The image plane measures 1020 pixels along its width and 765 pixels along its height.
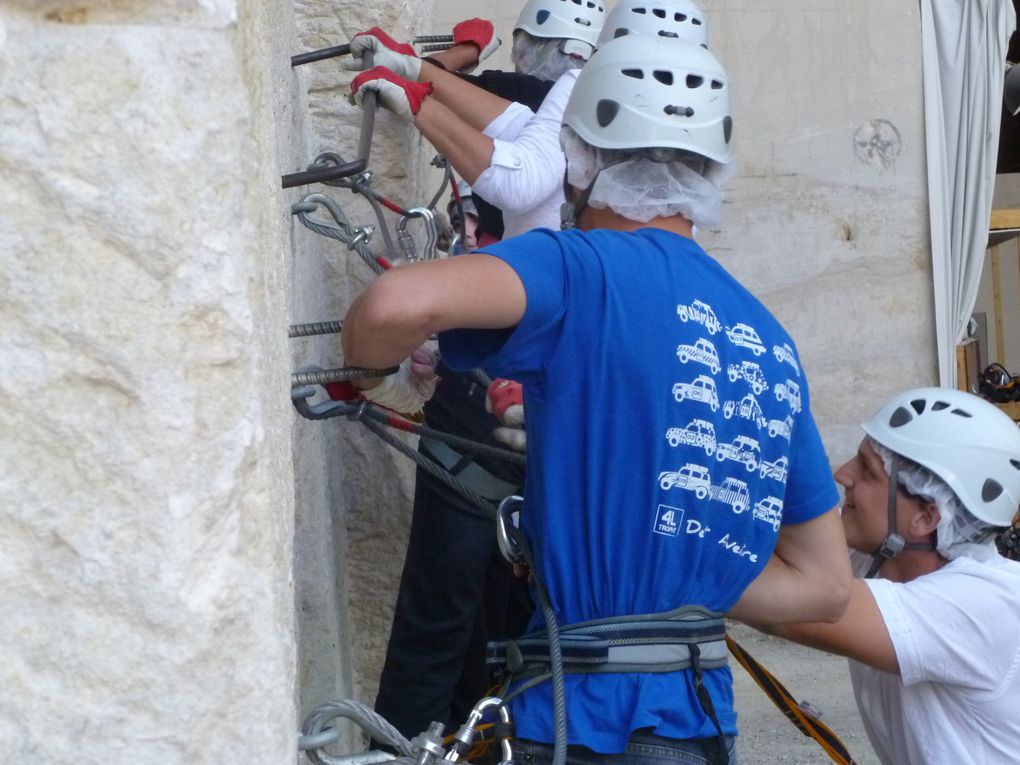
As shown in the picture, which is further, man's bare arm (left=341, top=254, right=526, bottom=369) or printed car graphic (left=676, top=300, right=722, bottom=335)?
printed car graphic (left=676, top=300, right=722, bottom=335)

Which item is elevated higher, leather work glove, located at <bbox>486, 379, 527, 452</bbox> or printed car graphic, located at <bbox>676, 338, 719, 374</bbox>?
printed car graphic, located at <bbox>676, 338, 719, 374</bbox>

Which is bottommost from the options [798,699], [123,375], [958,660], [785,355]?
[798,699]

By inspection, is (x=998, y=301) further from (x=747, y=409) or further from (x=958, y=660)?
(x=747, y=409)

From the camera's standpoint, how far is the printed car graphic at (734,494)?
63.7 inches

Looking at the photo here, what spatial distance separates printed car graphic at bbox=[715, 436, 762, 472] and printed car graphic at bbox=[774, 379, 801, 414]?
0.26 ft

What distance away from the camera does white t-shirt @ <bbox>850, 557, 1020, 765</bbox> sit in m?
2.08

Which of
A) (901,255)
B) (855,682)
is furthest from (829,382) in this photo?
(855,682)

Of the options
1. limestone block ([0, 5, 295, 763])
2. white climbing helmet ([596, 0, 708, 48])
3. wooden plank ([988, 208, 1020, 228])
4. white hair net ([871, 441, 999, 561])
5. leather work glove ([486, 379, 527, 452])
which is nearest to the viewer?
limestone block ([0, 5, 295, 763])

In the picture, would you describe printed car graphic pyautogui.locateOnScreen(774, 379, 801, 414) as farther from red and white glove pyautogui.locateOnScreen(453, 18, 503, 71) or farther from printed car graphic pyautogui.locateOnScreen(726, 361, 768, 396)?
red and white glove pyautogui.locateOnScreen(453, 18, 503, 71)

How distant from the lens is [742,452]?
5.35ft

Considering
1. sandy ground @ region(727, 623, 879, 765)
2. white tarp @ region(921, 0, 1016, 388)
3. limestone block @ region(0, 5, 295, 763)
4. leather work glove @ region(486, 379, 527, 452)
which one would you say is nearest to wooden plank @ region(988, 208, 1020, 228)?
white tarp @ region(921, 0, 1016, 388)

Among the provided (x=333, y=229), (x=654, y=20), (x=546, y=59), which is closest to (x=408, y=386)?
(x=333, y=229)

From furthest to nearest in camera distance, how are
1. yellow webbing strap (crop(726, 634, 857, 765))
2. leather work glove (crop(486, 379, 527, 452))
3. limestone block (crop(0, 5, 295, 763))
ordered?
yellow webbing strap (crop(726, 634, 857, 765)) < leather work glove (crop(486, 379, 527, 452)) < limestone block (crop(0, 5, 295, 763))

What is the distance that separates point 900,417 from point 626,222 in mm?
1028
